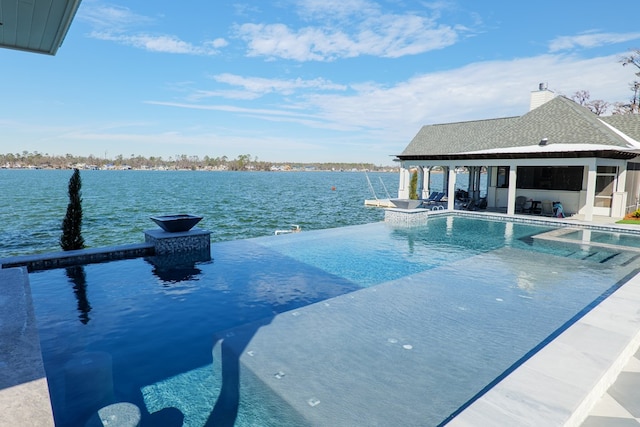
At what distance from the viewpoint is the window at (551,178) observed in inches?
747

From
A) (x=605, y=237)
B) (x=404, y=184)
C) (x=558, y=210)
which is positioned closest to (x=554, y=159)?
(x=558, y=210)

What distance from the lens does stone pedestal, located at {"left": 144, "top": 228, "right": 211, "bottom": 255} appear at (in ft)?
35.3

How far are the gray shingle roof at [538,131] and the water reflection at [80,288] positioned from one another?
1970 cm

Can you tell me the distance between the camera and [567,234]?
14570 millimetres

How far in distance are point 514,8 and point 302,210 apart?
24952 millimetres

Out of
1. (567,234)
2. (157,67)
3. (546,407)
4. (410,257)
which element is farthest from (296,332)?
(157,67)

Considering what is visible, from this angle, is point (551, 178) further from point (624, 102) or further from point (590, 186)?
point (624, 102)

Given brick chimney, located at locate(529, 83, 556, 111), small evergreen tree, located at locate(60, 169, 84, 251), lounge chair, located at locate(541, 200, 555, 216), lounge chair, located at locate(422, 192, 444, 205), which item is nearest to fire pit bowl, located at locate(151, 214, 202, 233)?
small evergreen tree, located at locate(60, 169, 84, 251)

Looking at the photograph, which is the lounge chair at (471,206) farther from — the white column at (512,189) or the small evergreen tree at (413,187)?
the small evergreen tree at (413,187)

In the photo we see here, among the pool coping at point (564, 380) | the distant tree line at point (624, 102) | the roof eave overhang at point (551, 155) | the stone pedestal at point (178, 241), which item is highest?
the distant tree line at point (624, 102)

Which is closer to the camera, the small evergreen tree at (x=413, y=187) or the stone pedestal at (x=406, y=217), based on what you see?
the stone pedestal at (x=406, y=217)

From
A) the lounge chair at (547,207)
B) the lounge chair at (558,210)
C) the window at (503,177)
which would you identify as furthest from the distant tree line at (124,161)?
the lounge chair at (558,210)

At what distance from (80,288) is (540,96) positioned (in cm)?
2542

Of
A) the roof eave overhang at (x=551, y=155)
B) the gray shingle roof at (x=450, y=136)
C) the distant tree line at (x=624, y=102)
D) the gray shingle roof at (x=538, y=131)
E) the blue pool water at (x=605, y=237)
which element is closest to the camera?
the blue pool water at (x=605, y=237)
